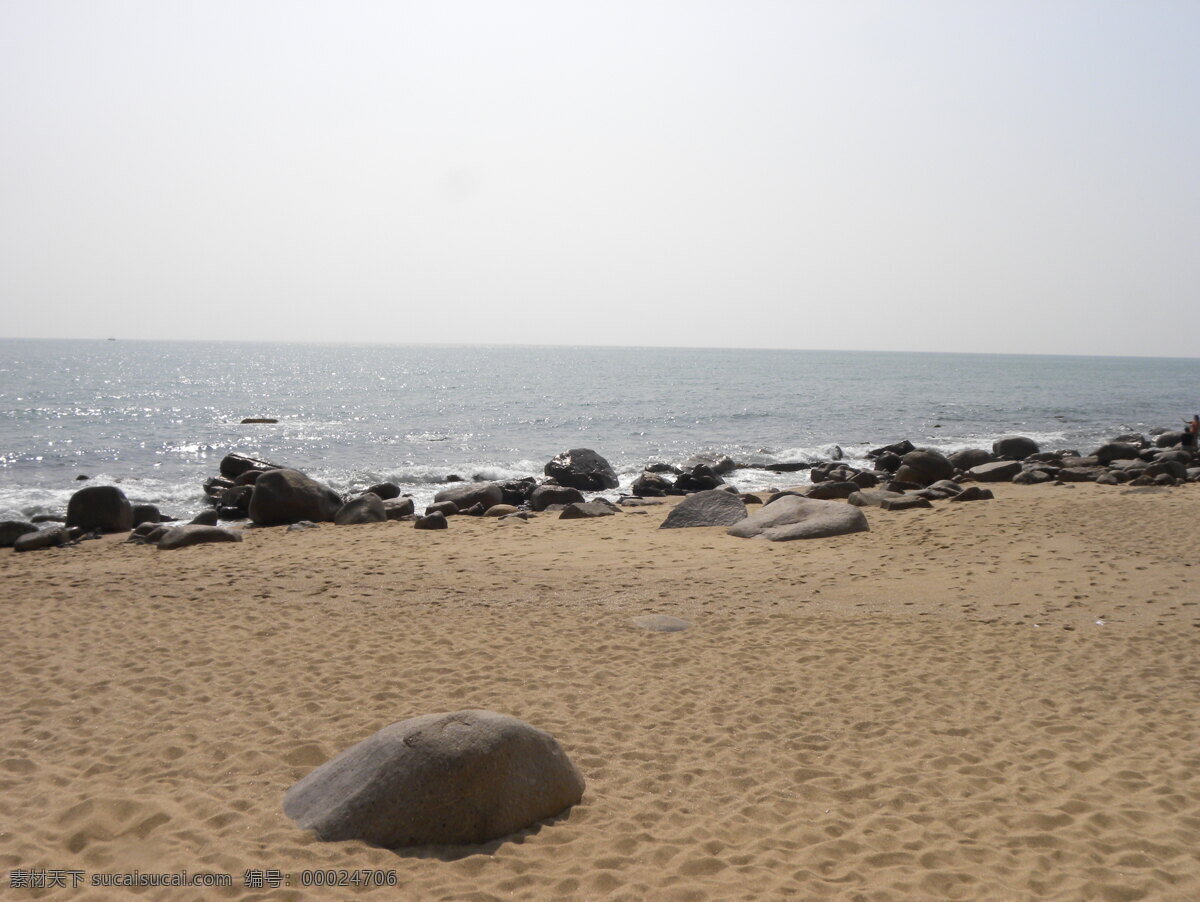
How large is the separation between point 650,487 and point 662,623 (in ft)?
46.6

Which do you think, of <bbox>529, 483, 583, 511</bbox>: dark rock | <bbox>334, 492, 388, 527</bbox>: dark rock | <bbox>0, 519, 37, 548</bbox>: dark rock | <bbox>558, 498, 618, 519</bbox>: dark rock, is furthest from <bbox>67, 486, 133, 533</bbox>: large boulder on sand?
<bbox>558, 498, 618, 519</bbox>: dark rock

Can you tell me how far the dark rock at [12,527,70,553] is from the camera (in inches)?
622

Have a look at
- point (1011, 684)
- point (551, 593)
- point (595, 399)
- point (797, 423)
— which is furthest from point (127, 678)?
point (595, 399)

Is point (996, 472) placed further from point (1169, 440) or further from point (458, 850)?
point (458, 850)

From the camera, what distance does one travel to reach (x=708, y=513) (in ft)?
56.8

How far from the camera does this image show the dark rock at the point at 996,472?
77.0 feet

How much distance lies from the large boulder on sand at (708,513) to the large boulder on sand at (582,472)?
8.14m

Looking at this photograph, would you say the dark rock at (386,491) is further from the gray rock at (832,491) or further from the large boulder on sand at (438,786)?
the large boulder on sand at (438,786)

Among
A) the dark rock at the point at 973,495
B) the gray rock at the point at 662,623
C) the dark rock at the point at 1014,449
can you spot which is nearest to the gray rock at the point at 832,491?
the dark rock at the point at 973,495

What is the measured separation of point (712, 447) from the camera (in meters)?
38.3

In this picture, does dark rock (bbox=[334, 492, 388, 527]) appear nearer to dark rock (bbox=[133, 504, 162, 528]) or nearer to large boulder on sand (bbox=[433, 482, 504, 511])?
large boulder on sand (bbox=[433, 482, 504, 511])

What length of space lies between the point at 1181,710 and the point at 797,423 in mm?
42380

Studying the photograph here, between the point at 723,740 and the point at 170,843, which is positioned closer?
the point at 170,843

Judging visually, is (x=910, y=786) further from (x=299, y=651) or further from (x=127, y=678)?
(x=127, y=678)
